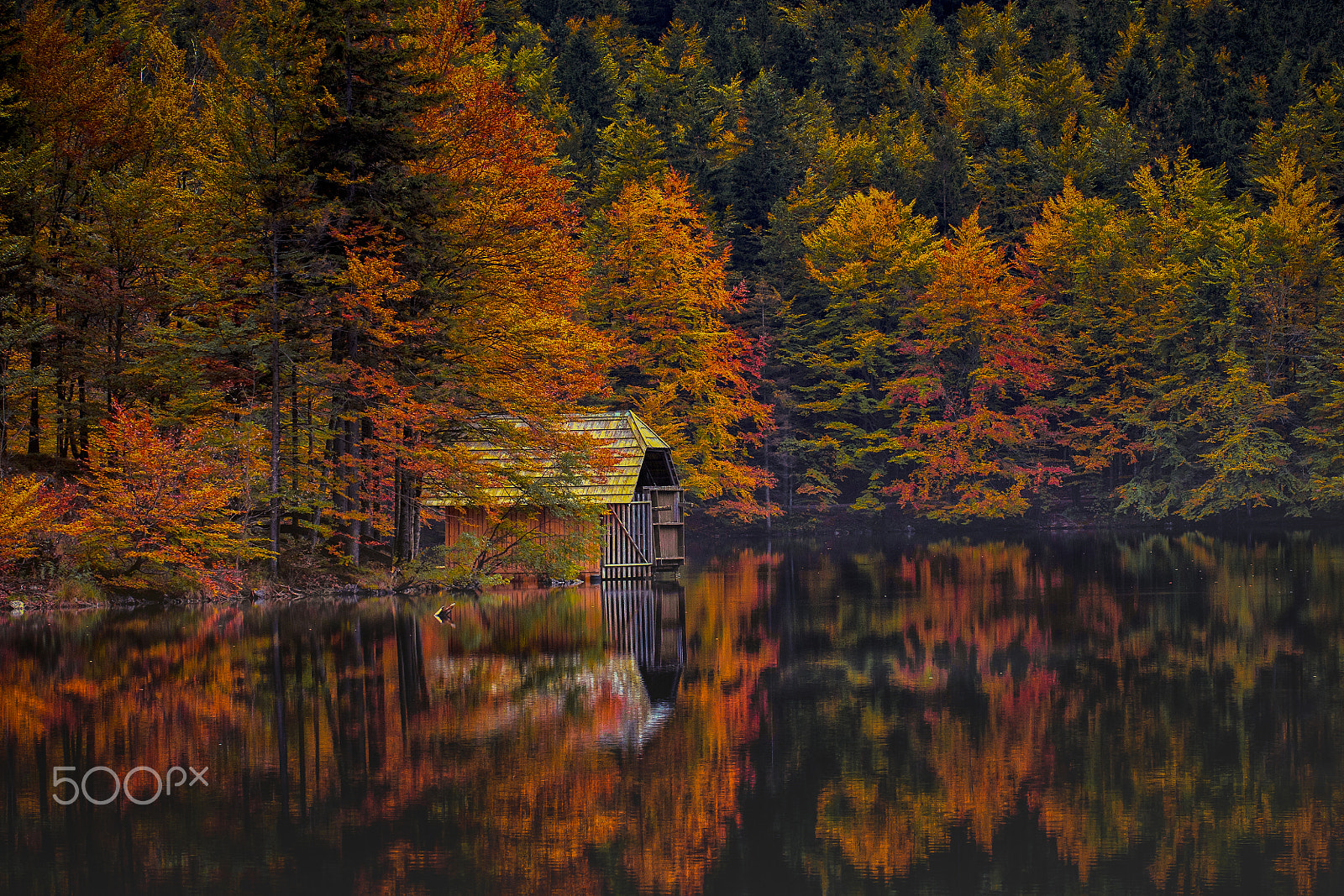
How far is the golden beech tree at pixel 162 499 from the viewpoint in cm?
2631

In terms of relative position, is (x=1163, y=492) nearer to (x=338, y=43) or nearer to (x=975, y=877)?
(x=338, y=43)

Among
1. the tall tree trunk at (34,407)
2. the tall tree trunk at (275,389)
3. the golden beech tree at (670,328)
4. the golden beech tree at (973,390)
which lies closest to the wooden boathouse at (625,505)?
the tall tree trunk at (275,389)

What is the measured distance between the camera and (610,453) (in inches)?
1233

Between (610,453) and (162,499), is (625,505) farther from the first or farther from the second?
(162,499)

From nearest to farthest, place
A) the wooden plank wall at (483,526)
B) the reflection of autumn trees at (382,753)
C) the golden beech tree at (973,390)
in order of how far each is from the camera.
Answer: the reflection of autumn trees at (382,753) < the wooden plank wall at (483,526) < the golden beech tree at (973,390)

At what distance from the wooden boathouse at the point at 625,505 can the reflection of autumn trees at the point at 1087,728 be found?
734cm

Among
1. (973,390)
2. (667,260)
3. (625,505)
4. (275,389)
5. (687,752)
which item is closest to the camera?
(687,752)

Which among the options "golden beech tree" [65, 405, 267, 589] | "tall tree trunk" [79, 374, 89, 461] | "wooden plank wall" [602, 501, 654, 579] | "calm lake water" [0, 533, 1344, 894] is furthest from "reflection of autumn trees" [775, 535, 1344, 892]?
"tall tree trunk" [79, 374, 89, 461]

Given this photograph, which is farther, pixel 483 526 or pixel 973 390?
pixel 973 390

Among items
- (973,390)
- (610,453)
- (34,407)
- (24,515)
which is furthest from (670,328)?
(24,515)

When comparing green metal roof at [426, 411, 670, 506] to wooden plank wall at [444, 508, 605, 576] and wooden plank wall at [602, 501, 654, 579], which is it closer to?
wooden plank wall at [602, 501, 654, 579]

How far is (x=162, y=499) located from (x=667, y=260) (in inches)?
1017

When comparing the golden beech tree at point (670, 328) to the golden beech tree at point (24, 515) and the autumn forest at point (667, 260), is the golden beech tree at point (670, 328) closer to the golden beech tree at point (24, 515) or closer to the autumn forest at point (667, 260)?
the autumn forest at point (667, 260)

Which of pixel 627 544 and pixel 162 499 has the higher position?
pixel 162 499
